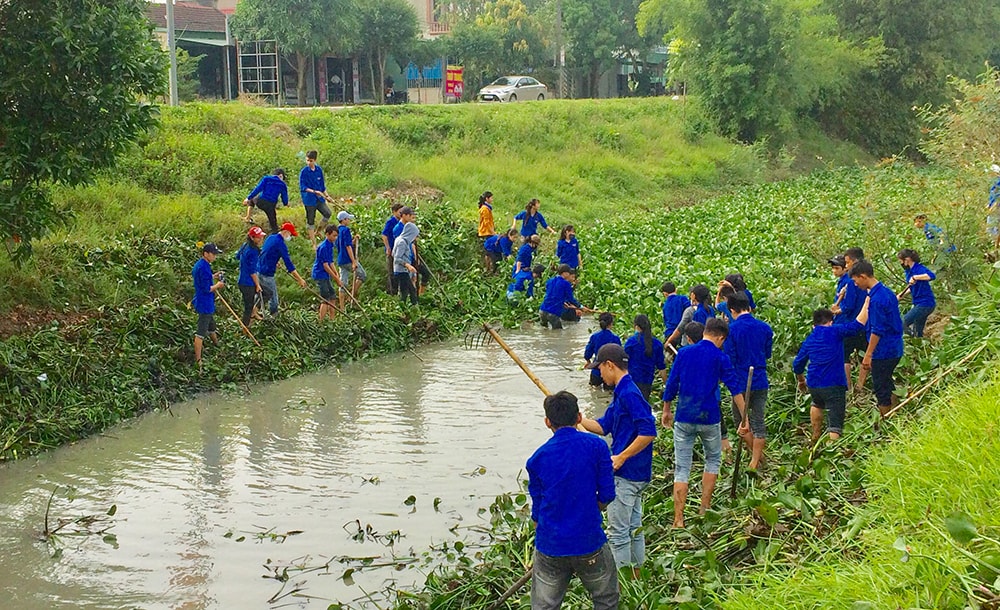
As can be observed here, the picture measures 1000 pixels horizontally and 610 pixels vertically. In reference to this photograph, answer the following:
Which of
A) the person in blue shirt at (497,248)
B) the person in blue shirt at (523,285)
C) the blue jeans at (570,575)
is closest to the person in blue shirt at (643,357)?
the blue jeans at (570,575)

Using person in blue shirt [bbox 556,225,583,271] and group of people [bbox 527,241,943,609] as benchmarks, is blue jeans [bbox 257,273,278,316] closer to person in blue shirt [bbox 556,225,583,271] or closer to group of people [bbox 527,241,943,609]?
person in blue shirt [bbox 556,225,583,271]

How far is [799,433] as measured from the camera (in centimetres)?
966

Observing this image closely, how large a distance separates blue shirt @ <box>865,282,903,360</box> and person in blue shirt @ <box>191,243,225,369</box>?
7.74 m

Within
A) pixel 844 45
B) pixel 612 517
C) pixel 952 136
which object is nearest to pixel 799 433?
pixel 612 517

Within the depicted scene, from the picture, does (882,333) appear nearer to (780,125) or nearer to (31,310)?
(31,310)

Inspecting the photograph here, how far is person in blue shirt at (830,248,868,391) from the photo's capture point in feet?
32.0

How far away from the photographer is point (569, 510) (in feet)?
19.0

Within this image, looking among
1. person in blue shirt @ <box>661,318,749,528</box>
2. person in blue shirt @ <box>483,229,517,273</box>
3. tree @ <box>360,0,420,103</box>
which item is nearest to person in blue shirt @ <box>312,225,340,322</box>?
person in blue shirt @ <box>483,229,517,273</box>

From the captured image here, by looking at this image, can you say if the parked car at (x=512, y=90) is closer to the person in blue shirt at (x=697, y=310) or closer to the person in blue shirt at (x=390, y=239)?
the person in blue shirt at (x=390, y=239)

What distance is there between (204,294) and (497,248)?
277 inches

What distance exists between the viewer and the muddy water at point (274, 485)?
7.56 meters

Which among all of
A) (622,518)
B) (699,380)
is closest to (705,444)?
(699,380)

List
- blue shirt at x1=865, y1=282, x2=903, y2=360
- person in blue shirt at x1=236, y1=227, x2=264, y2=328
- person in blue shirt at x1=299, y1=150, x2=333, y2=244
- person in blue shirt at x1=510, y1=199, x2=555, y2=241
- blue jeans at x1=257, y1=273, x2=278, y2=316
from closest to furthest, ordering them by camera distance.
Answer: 1. blue shirt at x1=865, y1=282, x2=903, y2=360
2. person in blue shirt at x1=236, y1=227, x2=264, y2=328
3. blue jeans at x1=257, y1=273, x2=278, y2=316
4. person in blue shirt at x1=299, y1=150, x2=333, y2=244
5. person in blue shirt at x1=510, y1=199, x2=555, y2=241

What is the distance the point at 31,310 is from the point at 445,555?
25.4 feet
